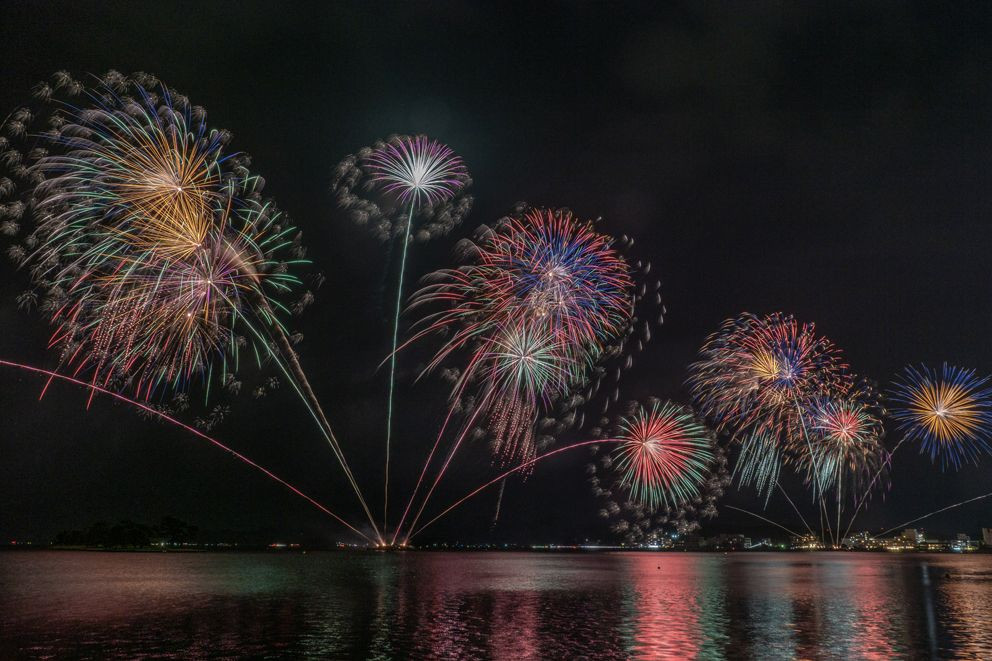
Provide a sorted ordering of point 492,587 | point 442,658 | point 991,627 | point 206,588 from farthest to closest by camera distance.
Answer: point 492,587
point 206,588
point 991,627
point 442,658

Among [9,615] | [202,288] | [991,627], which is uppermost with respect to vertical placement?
[202,288]

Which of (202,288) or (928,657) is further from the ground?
(202,288)

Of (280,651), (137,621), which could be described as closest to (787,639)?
(280,651)

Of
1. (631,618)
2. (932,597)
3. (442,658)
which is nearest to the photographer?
(442,658)

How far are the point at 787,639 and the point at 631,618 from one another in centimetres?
847

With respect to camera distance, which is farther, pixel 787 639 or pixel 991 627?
pixel 991 627

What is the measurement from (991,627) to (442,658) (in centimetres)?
2422

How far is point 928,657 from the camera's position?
24484 mm

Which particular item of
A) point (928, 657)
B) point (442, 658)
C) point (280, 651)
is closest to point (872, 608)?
point (928, 657)

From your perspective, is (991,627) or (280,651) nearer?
(280,651)

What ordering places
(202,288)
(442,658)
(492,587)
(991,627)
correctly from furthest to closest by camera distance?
(492,587) < (202,288) < (991,627) < (442,658)

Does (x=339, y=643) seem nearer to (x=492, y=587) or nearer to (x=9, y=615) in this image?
(x=9, y=615)

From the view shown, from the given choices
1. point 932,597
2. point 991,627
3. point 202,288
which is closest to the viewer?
point 991,627

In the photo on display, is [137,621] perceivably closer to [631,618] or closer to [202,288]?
[202,288]
